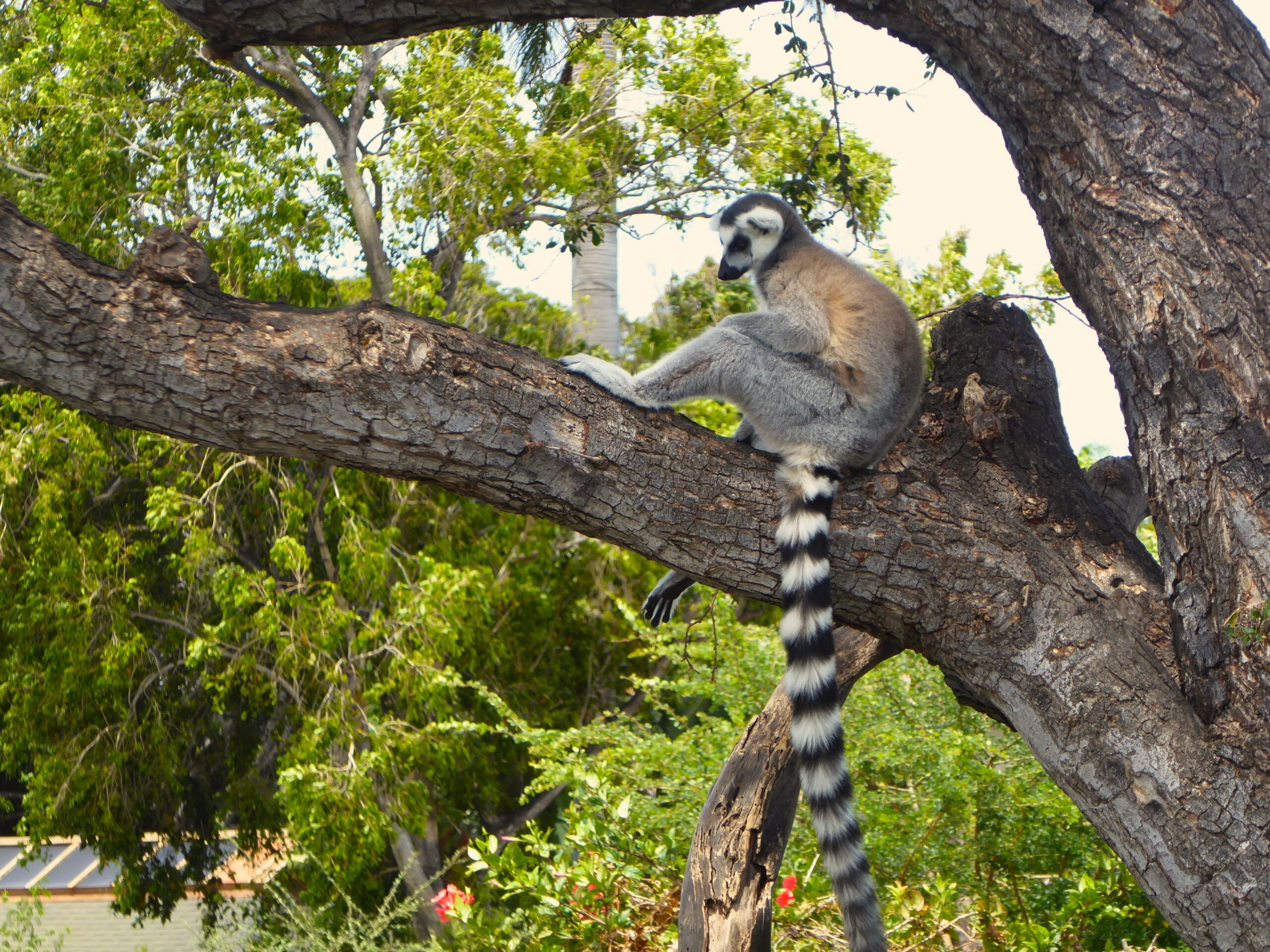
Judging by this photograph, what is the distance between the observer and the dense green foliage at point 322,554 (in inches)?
385

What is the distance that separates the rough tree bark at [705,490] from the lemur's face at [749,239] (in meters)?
1.61

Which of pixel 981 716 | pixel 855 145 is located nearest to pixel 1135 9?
pixel 981 716

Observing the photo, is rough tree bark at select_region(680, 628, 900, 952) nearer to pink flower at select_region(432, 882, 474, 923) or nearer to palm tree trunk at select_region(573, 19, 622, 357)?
pink flower at select_region(432, 882, 474, 923)

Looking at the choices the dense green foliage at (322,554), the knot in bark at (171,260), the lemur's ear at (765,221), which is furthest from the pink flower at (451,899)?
the knot in bark at (171,260)

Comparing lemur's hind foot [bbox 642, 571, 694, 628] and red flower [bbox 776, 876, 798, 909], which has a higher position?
lemur's hind foot [bbox 642, 571, 694, 628]

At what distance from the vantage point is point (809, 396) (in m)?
3.84

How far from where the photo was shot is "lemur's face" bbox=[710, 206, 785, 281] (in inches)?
180

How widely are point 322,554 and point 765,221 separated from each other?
8.63m

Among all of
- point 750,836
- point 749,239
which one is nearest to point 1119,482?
point 749,239

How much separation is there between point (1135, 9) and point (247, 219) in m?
9.94

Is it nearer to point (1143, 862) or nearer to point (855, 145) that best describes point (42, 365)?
point (1143, 862)

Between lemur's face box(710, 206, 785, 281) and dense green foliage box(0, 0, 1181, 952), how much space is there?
10.7ft

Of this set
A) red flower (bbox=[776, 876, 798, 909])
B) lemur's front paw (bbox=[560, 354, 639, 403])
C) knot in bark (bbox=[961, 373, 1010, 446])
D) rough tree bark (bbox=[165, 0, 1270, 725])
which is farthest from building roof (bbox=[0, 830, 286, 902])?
rough tree bark (bbox=[165, 0, 1270, 725])

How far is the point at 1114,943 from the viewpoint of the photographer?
17.0 feet
